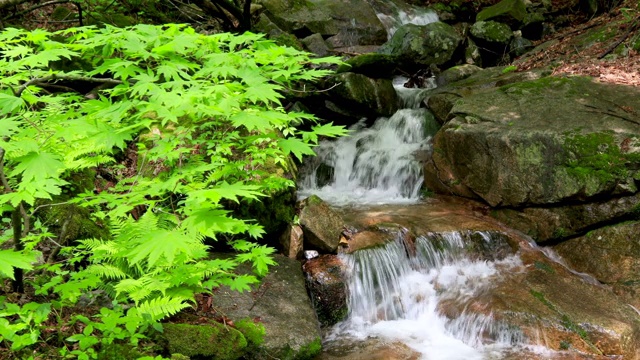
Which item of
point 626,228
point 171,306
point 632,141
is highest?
point 632,141

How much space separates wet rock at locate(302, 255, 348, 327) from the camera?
5.62 m

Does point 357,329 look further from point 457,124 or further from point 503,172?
point 457,124

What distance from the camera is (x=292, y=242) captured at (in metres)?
5.97

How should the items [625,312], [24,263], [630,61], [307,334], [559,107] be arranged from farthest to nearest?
[630,61]
[559,107]
[625,312]
[307,334]
[24,263]

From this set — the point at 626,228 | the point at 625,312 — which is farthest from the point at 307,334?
the point at 626,228

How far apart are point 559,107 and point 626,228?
231 cm

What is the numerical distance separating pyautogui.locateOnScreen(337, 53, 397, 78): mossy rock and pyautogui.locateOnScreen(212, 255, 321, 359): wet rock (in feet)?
20.1

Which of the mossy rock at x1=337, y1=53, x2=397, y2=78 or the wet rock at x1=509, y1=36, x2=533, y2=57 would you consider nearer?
the mossy rock at x1=337, y1=53, x2=397, y2=78

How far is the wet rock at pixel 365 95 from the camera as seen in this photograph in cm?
967

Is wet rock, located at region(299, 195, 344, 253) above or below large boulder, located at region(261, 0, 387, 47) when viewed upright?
below

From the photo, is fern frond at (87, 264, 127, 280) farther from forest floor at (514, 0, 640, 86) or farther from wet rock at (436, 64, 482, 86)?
wet rock at (436, 64, 482, 86)

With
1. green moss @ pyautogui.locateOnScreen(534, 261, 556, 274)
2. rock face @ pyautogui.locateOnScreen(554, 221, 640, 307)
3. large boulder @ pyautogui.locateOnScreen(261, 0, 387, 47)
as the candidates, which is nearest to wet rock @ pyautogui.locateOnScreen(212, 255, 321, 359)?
green moss @ pyautogui.locateOnScreen(534, 261, 556, 274)

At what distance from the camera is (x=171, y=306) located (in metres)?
3.37

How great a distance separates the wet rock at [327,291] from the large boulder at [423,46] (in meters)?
7.65
